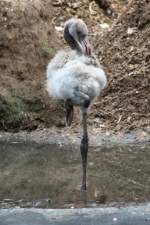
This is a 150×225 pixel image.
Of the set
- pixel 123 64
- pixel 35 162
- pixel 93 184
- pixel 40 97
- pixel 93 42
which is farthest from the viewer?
pixel 93 42

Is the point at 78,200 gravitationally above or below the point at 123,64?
below

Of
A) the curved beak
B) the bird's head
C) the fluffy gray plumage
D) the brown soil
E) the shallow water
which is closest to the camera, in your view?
the shallow water

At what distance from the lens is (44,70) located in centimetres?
776

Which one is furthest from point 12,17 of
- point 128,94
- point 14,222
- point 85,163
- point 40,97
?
point 14,222

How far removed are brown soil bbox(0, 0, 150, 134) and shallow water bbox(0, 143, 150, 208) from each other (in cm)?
64

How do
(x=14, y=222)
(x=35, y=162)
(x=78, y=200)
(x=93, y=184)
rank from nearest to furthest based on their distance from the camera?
(x=14, y=222) → (x=78, y=200) → (x=93, y=184) → (x=35, y=162)

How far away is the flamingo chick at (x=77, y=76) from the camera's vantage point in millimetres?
5340

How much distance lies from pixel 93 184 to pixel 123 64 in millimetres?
2950

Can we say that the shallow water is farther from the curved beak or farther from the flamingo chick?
the curved beak

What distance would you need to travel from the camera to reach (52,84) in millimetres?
5598

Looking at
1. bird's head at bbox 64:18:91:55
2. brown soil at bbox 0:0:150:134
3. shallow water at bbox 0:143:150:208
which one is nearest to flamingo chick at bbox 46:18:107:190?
bird's head at bbox 64:18:91:55

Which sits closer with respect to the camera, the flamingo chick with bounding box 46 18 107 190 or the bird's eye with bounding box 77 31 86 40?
the flamingo chick with bounding box 46 18 107 190

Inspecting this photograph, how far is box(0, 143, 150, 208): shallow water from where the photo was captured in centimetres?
519

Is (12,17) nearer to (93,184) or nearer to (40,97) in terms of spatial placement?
(40,97)
